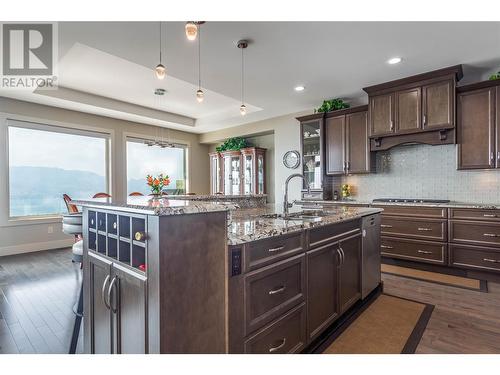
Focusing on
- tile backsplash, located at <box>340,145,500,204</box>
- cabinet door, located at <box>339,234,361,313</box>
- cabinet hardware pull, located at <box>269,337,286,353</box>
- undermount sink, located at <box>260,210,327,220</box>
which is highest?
tile backsplash, located at <box>340,145,500,204</box>

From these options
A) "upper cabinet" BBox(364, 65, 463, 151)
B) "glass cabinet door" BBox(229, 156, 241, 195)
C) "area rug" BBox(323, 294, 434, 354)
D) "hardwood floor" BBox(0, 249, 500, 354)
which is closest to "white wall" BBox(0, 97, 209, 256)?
"hardwood floor" BBox(0, 249, 500, 354)

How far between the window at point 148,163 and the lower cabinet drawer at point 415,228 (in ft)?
12.7

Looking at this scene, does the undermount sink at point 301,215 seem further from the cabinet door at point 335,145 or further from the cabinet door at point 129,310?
the cabinet door at point 335,145

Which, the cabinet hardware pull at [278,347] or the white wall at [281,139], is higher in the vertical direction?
the white wall at [281,139]

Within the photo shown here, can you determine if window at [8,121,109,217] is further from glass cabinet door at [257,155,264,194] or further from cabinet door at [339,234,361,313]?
cabinet door at [339,234,361,313]

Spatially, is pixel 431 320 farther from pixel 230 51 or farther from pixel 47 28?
pixel 47 28

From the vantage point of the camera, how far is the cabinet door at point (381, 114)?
396 cm

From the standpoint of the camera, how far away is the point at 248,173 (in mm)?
6492

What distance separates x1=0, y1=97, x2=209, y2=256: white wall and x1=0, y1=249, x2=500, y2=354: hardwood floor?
1.13 metres

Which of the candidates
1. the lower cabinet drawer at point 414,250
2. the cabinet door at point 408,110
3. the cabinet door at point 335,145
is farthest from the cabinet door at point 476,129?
the cabinet door at point 335,145

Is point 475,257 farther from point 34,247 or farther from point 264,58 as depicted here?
point 34,247

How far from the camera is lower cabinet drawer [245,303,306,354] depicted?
4.70 ft

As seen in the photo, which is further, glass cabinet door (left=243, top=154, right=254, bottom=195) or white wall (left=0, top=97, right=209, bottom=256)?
glass cabinet door (left=243, top=154, right=254, bottom=195)

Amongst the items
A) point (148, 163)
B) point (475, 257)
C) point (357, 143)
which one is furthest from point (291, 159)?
point (148, 163)
